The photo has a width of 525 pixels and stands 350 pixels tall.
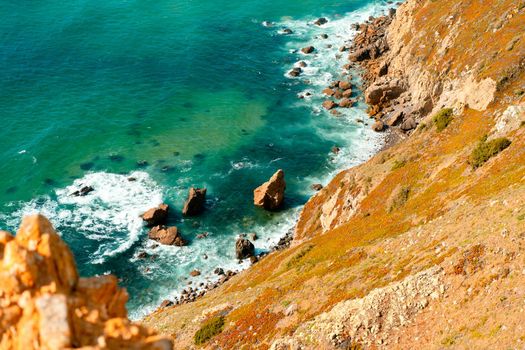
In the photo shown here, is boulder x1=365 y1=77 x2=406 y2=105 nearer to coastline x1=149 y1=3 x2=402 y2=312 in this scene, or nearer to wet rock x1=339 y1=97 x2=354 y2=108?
wet rock x1=339 y1=97 x2=354 y2=108

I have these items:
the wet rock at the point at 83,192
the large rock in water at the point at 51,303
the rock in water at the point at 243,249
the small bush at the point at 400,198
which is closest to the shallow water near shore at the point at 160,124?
the wet rock at the point at 83,192

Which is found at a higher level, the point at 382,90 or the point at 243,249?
the point at 382,90

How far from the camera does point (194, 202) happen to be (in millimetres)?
95312

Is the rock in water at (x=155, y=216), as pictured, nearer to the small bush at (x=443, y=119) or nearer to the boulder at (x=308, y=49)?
the small bush at (x=443, y=119)

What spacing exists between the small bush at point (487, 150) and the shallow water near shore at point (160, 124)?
43.2 metres

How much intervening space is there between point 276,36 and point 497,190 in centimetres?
12304

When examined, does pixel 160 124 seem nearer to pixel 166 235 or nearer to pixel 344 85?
pixel 166 235

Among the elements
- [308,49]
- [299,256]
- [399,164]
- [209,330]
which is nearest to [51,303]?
[209,330]

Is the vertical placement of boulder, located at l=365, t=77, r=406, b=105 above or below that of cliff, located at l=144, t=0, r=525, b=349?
below

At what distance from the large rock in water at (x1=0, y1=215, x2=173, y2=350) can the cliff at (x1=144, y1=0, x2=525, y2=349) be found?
23.0 m

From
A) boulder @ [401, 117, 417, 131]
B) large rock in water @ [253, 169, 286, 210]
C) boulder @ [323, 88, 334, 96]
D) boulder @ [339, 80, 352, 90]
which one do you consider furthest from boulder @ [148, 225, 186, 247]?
boulder @ [339, 80, 352, 90]

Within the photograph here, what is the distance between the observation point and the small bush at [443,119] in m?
75.3

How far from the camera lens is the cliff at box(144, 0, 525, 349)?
3528 cm

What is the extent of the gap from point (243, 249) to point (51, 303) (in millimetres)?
70617
